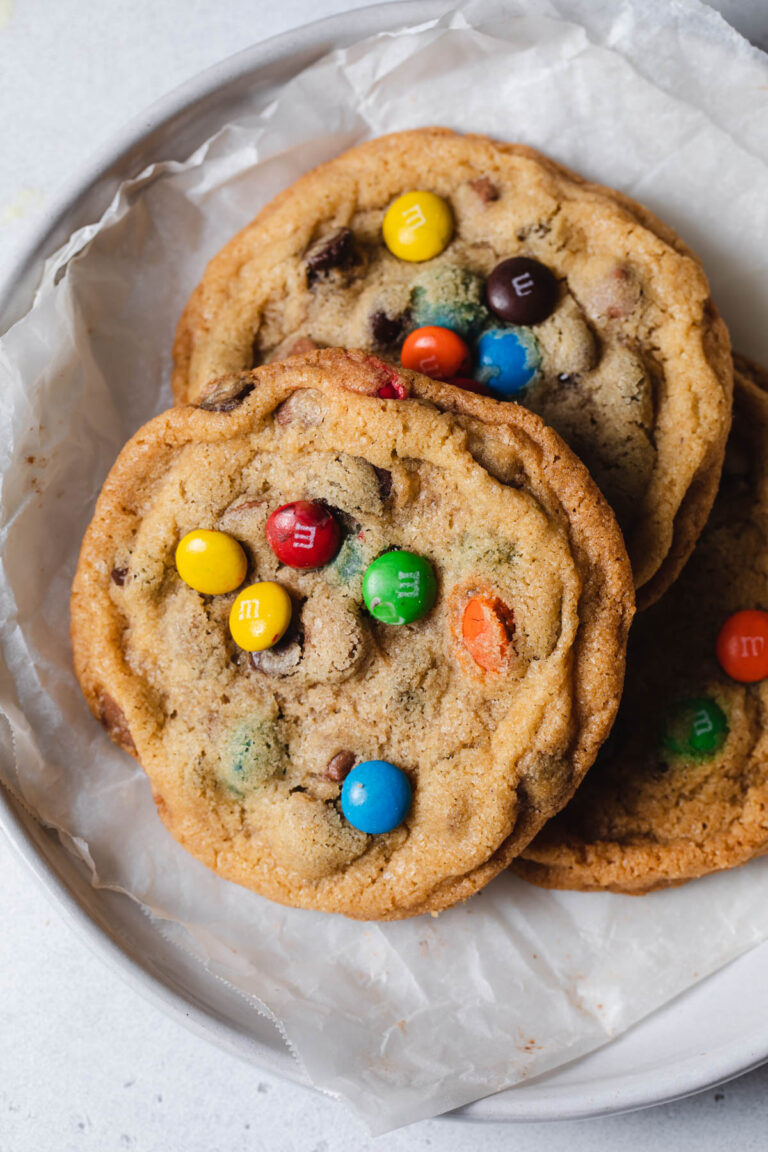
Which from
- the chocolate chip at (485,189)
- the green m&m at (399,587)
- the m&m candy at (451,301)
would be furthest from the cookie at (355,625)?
the chocolate chip at (485,189)

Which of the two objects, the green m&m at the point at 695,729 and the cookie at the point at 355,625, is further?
the green m&m at the point at 695,729

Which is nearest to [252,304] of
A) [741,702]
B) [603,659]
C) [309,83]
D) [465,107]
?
[309,83]

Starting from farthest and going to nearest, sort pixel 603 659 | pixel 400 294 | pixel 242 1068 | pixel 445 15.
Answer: pixel 242 1068
pixel 445 15
pixel 400 294
pixel 603 659

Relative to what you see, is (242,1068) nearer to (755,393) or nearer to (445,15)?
(755,393)

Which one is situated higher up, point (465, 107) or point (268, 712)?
point (465, 107)

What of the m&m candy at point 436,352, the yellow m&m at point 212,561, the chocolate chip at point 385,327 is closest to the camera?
the yellow m&m at point 212,561

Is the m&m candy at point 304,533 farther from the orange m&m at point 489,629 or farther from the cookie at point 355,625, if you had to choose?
the orange m&m at point 489,629

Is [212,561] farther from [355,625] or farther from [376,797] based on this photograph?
[376,797]
